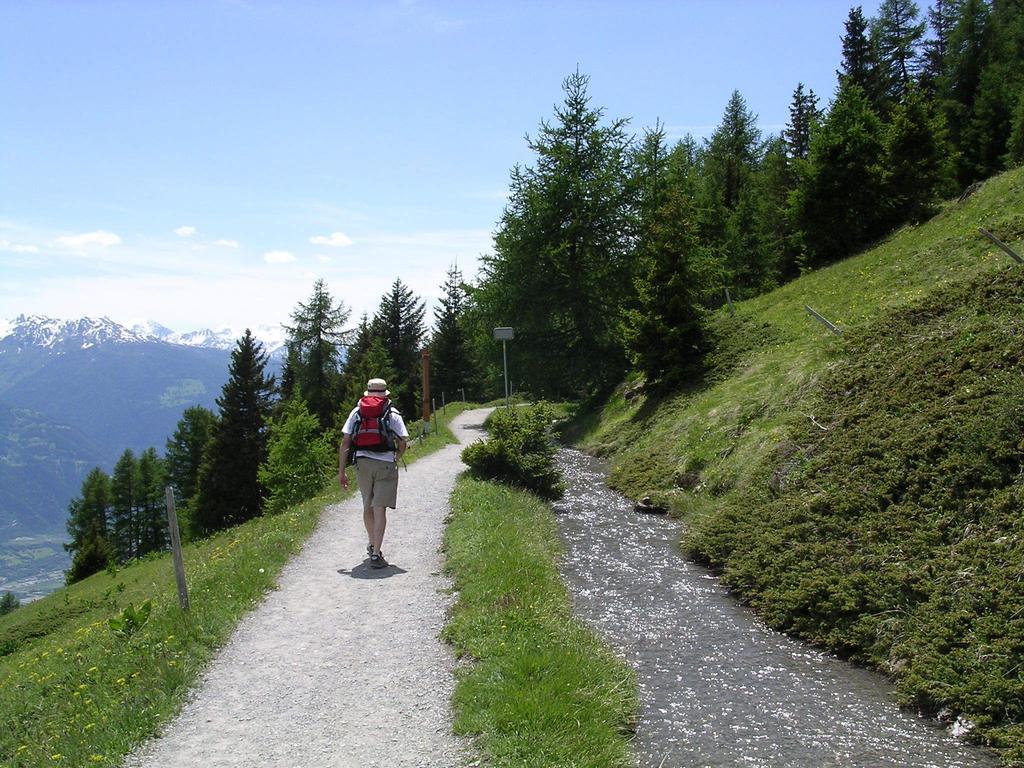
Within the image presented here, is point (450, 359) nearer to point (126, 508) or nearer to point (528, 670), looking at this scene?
point (126, 508)

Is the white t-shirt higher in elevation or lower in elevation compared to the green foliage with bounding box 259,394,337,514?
higher

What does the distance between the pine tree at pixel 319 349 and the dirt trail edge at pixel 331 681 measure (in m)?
54.5

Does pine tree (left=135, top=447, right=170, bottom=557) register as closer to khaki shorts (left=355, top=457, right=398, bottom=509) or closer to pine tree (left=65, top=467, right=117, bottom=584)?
pine tree (left=65, top=467, right=117, bottom=584)

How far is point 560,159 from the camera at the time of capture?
112ft

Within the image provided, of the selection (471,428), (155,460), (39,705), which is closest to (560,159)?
(471,428)

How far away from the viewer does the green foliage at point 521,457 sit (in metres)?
19.0

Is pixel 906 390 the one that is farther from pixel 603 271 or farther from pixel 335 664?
pixel 603 271

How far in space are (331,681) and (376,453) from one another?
451 centimetres

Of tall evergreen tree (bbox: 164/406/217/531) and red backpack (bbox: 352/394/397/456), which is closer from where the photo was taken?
red backpack (bbox: 352/394/397/456)

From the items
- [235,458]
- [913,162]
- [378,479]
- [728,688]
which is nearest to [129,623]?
[378,479]

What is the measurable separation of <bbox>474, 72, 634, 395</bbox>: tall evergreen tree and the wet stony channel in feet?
70.7

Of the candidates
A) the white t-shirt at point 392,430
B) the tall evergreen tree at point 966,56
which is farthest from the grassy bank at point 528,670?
A: the tall evergreen tree at point 966,56

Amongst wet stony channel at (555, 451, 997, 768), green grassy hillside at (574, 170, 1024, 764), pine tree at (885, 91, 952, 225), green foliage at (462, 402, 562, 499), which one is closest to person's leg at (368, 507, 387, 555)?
wet stony channel at (555, 451, 997, 768)

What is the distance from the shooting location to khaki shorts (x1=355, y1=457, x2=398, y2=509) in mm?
11438
